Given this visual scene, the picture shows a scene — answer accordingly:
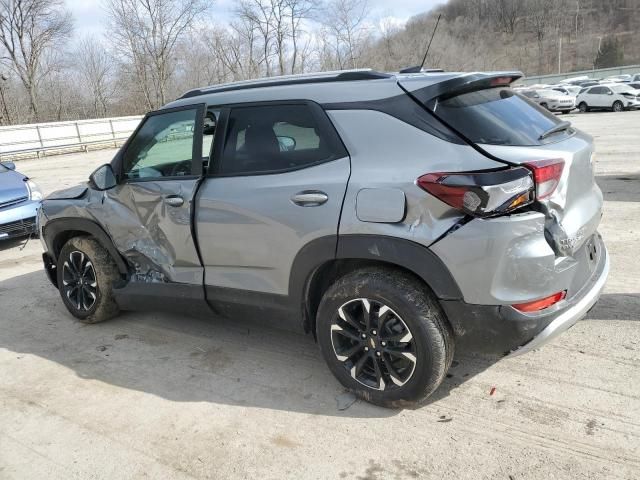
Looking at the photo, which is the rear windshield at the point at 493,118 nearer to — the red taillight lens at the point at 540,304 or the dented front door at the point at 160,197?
the red taillight lens at the point at 540,304

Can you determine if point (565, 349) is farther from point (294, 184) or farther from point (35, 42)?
point (35, 42)

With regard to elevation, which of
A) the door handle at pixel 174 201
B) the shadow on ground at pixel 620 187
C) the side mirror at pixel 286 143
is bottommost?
the shadow on ground at pixel 620 187

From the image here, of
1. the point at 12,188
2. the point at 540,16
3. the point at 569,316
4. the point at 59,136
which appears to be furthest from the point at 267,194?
the point at 540,16

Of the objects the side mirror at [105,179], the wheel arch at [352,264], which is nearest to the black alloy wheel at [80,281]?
the side mirror at [105,179]

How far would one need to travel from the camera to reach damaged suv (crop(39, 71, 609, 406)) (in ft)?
8.47

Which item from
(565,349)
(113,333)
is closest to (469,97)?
(565,349)

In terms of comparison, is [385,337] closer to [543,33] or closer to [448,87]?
[448,87]

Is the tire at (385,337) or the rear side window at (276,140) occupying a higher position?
the rear side window at (276,140)

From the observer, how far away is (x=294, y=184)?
3.11 m

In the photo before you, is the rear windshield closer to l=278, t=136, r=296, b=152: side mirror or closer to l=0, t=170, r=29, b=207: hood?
l=278, t=136, r=296, b=152: side mirror

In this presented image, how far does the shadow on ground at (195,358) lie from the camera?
3326mm

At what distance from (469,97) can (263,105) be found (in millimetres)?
1285

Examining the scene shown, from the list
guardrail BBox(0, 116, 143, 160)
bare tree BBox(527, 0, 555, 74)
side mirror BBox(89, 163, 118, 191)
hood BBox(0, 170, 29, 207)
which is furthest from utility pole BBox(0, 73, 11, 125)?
bare tree BBox(527, 0, 555, 74)

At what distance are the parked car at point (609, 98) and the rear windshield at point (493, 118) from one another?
3041 centimetres
